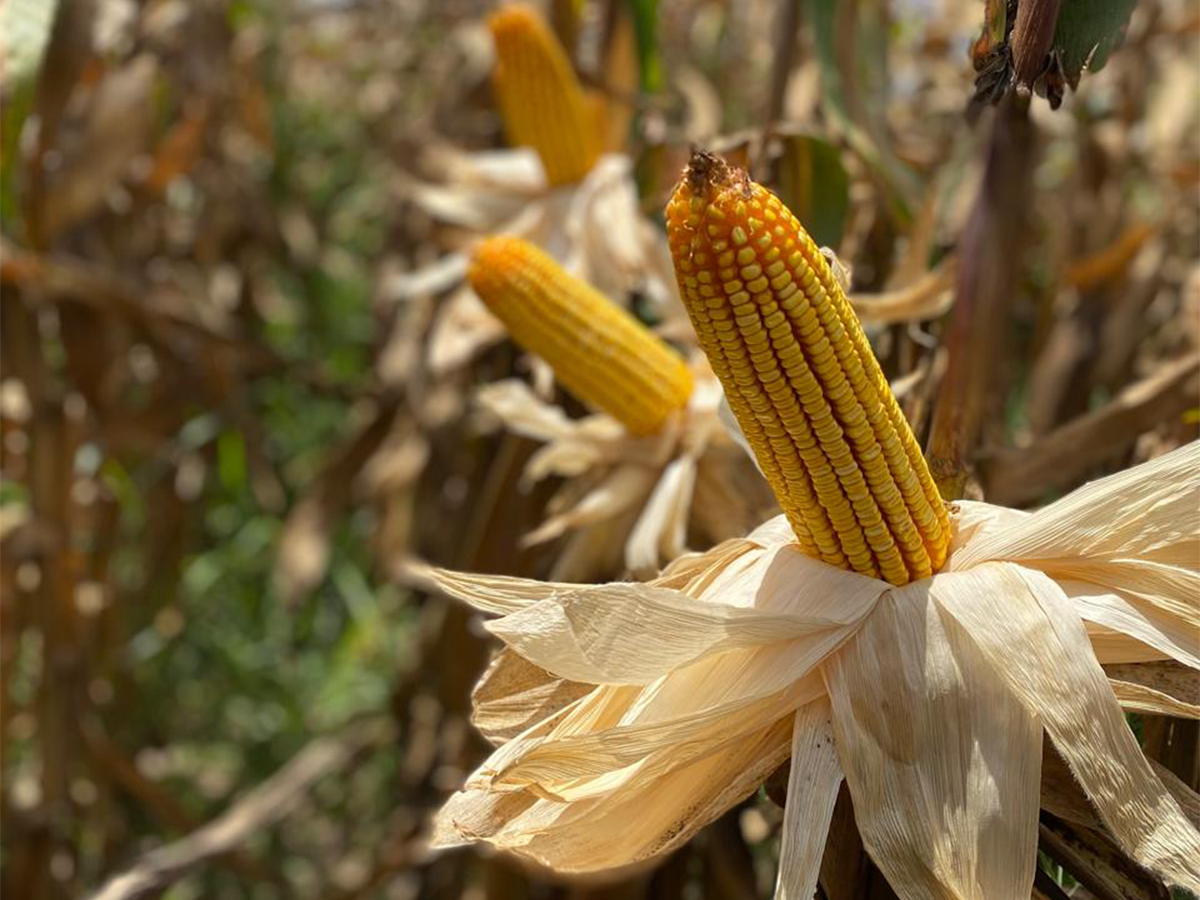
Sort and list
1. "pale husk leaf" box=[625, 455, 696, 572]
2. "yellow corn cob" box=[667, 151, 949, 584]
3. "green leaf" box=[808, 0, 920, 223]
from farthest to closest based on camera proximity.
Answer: "green leaf" box=[808, 0, 920, 223] < "pale husk leaf" box=[625, 455, 696, 572] < "yellow corn cob" box=[667, 151, 949, 584]

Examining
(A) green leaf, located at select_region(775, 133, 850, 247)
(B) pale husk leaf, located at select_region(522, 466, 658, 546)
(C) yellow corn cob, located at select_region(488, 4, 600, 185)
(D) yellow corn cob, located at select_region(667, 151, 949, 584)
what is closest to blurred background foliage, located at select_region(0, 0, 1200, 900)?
(A) green leaf, located at select_region(775, 133, 850, 247)

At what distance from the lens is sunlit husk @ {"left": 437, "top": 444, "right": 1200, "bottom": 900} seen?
810 mm

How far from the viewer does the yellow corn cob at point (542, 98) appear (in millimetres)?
1730

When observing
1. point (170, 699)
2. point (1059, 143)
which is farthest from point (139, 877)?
point (1059, 143)

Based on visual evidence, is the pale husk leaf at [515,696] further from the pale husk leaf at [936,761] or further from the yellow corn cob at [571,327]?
the yellow corn cob at [571,327]

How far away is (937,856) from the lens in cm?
80

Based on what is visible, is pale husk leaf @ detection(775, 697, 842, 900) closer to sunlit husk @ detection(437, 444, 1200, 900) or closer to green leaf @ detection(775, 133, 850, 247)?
sunlit husk @ detection(437, 444, 1200, 900)

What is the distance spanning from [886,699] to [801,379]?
0.23m

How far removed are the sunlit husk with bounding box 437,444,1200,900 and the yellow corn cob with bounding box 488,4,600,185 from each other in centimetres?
105

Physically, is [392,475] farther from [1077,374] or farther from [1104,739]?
[1104,739]

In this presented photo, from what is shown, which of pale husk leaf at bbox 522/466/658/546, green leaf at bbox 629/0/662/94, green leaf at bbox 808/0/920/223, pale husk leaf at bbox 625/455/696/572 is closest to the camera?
pale husk leaf at bbox 625/455/696/572

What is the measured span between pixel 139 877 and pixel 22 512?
1.24m

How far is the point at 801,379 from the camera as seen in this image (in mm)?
815

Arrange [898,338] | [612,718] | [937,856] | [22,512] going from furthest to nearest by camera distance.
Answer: [22,512] → [898,338] → [612,718] → [937,856]
